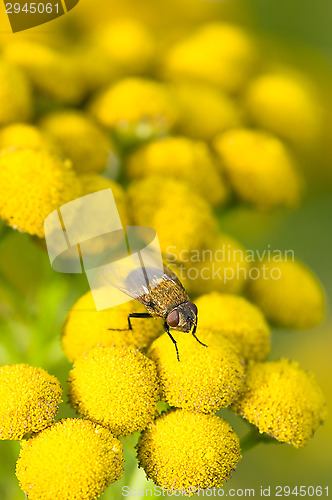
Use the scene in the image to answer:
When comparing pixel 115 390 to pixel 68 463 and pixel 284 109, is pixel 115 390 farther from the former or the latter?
pixel 284 109

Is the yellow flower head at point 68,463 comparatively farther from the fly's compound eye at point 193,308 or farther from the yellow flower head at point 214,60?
the yellow flower head at point 214,60

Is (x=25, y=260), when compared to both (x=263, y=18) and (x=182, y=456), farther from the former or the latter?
(x=263, y=18)

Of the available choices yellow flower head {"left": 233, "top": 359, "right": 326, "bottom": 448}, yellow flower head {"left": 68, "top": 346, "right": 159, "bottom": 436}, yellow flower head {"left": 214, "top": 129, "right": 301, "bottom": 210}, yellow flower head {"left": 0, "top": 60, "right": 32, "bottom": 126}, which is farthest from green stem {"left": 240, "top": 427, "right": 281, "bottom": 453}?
yellow flower head {"left": 0, "top": 60, "right": 32, "bottom": 126}

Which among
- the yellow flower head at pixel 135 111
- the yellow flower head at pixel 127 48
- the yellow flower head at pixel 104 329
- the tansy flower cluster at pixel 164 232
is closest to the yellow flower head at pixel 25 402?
the tansy flower cluster at pixel 164 232

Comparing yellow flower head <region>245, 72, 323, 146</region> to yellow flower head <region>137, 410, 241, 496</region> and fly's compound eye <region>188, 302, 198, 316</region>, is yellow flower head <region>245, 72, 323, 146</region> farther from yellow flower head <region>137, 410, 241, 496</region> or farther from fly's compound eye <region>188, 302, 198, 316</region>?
yellow flower head <region>137, 410, 241, 496</region>

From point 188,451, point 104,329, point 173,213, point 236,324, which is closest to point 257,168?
point 173,213

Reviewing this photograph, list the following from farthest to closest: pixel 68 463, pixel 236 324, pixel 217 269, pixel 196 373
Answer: pixel 217 269 < pixel 236 324 < pixel 196 373 < pixel 68 463
